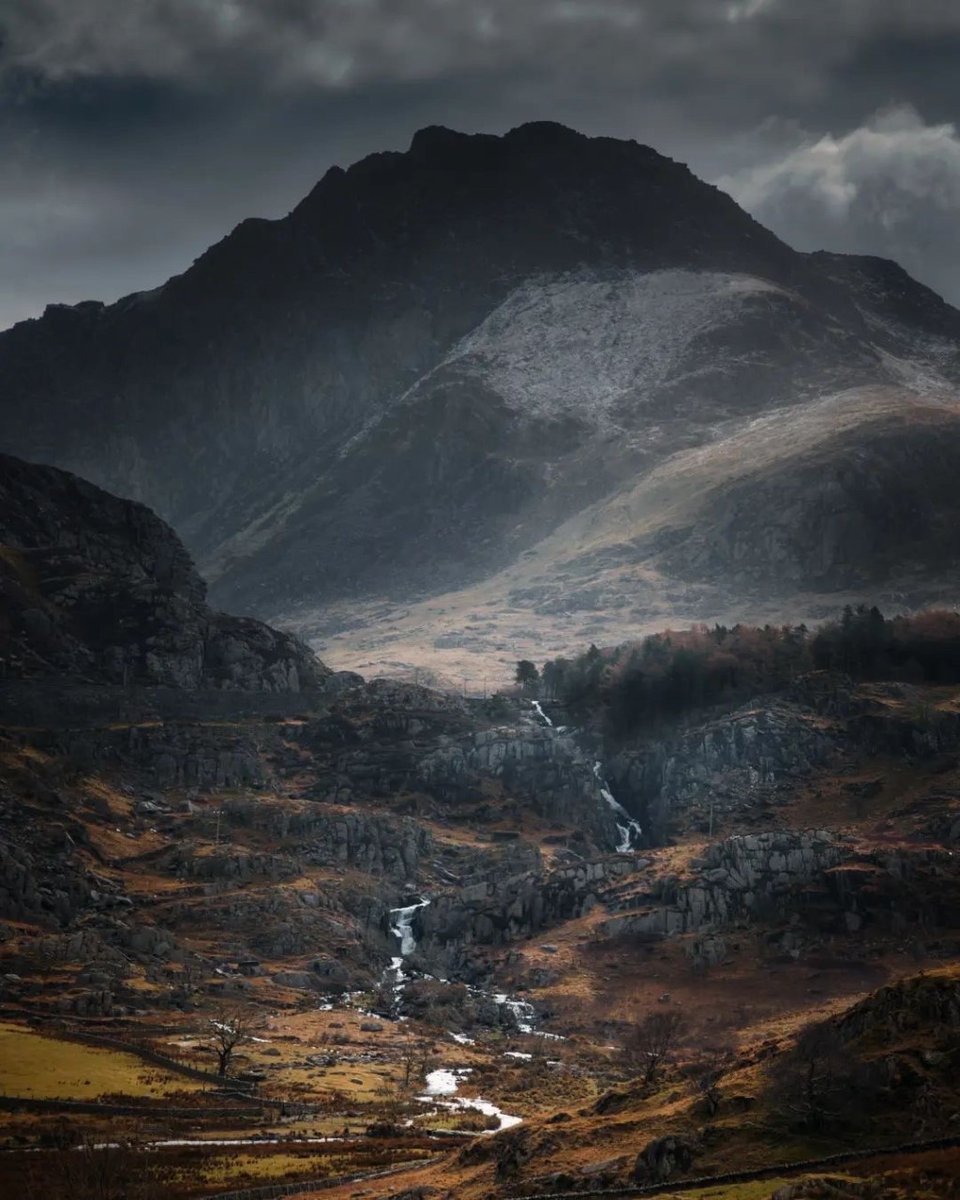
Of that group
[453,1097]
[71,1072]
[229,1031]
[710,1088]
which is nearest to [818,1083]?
[710,1088]

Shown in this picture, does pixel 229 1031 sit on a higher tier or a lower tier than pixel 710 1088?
lower

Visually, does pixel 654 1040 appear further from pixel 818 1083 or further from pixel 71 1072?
pixel 818 1083

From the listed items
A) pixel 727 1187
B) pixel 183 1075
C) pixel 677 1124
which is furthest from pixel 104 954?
pixel 727 1187

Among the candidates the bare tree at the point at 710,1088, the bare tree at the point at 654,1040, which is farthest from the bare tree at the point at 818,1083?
the bare tree at the point at 654,1040

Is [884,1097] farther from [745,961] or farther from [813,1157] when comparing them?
[745,961]

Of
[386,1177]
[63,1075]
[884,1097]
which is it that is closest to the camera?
[884,1097]

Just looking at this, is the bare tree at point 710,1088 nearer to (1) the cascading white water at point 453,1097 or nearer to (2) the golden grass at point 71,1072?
(1) the cascading white water at point 453,1097

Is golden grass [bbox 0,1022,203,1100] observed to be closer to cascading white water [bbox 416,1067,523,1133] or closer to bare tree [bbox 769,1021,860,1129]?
cascading white water [bbox 416,1067,523,1133]
